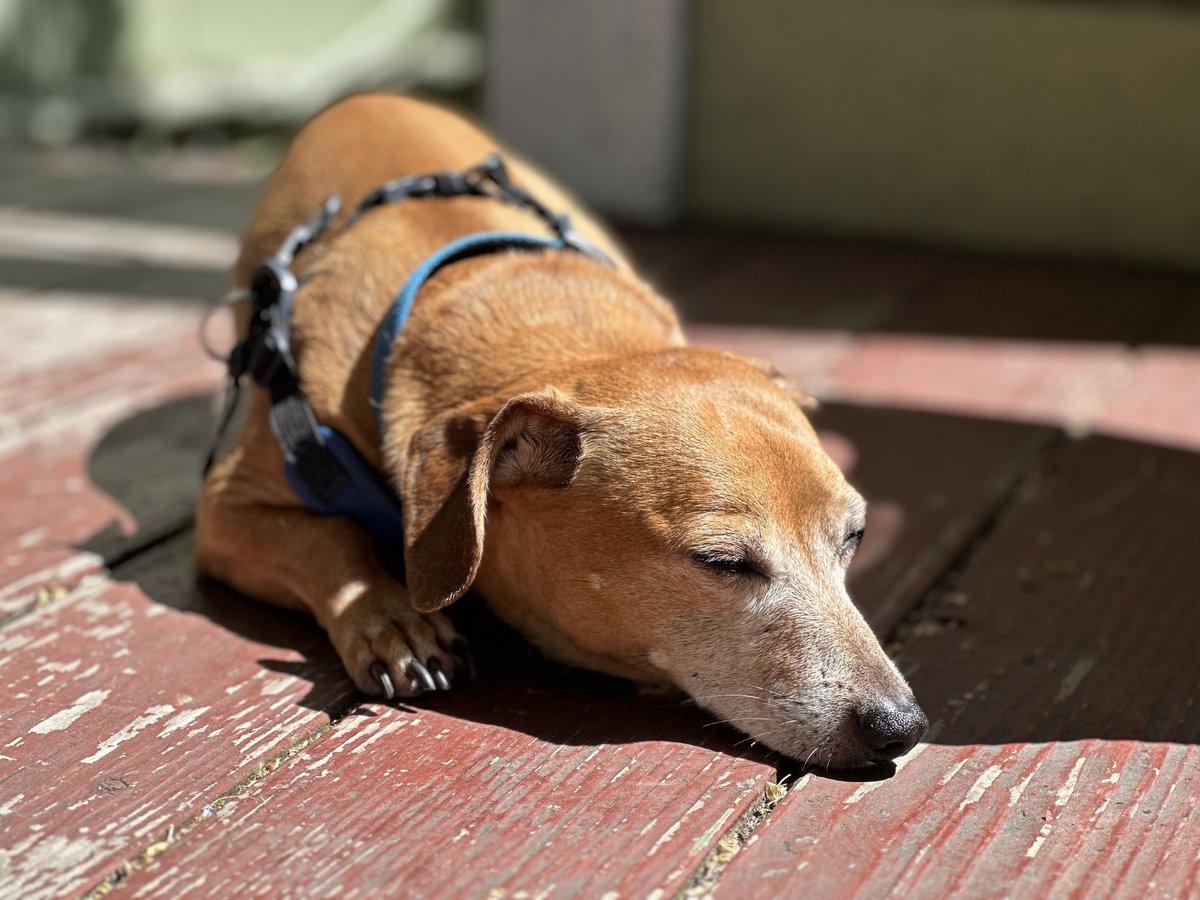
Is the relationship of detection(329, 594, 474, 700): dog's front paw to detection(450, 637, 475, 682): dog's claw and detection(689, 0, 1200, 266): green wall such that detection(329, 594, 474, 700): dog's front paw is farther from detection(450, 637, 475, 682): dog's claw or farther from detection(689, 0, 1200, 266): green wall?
detection(689, 0, 1200, 266): green wall

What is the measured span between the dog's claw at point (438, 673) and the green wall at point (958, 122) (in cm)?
394

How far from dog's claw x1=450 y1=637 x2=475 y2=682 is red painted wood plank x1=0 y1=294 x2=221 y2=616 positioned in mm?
894

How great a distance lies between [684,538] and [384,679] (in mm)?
553

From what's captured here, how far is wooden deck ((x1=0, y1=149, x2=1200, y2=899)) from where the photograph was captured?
75.8 inches

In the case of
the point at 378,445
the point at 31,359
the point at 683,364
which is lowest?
the point at 31,359

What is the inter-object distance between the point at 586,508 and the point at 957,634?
84cm

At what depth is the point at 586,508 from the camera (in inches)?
92.5

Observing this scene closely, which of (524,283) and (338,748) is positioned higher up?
(524,283)

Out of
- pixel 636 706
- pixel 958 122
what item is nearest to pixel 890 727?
pixel 636 706

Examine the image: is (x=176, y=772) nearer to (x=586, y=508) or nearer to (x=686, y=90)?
(x=586, y=508)

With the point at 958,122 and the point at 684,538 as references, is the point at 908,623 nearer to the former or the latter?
the point at 684,538

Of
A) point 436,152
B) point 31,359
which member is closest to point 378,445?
point 436,152

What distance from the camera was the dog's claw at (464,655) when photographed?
244cm

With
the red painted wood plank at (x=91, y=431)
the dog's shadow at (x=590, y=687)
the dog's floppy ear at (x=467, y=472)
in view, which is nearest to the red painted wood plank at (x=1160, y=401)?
the dog's shadow at (x=590, y=687)
